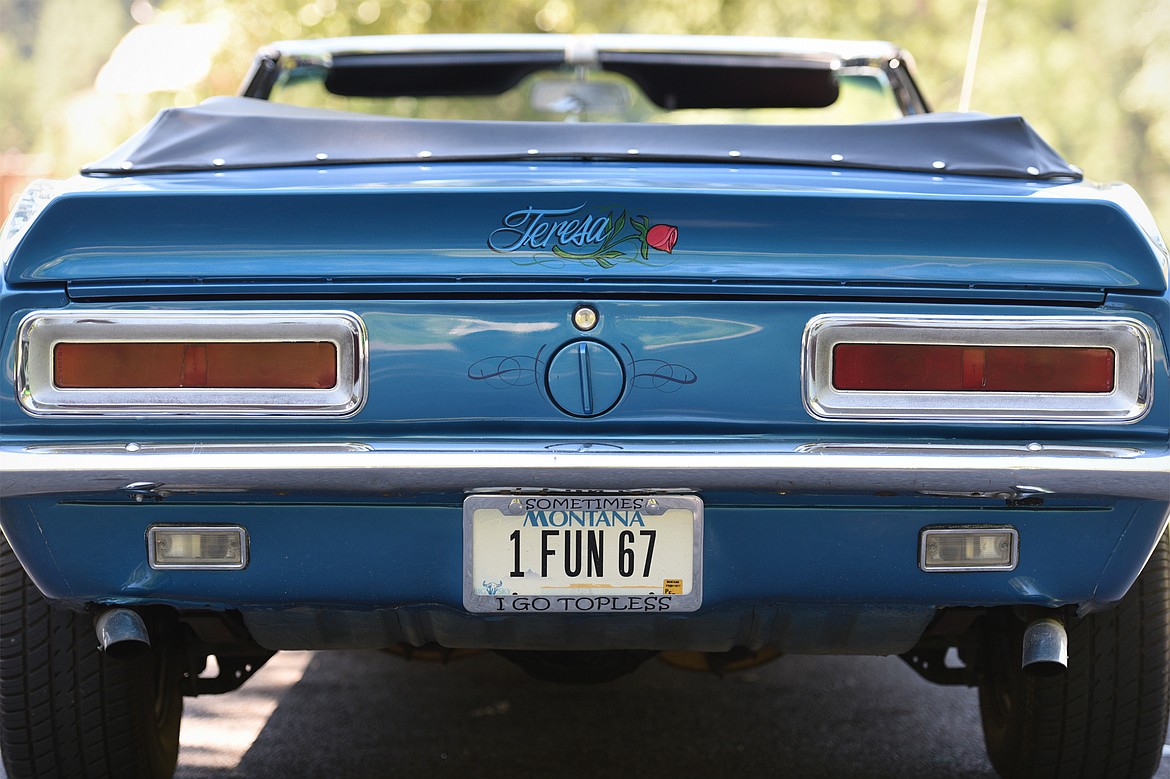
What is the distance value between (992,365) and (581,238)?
0.73m

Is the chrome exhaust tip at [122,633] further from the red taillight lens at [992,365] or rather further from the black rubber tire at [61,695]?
the red taillight lens at [992,365]

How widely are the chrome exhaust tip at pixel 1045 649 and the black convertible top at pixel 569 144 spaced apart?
3.06 feet

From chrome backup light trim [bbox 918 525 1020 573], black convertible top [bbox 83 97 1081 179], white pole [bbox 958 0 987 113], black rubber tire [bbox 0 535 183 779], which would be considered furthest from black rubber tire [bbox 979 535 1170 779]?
black rubber tire [bbox 0 535 183 779]

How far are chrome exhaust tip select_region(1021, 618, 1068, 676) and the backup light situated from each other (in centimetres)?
136

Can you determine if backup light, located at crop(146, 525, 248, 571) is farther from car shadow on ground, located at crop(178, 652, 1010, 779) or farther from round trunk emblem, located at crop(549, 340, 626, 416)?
car shadow on ground, located at crop(178, 652, 1010, 779)

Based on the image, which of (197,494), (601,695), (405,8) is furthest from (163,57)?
(197,494)

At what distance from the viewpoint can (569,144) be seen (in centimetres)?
267

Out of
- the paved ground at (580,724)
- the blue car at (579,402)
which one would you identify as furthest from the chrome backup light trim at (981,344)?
the paved ground at (580,724)

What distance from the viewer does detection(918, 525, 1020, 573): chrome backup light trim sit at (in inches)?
85.1

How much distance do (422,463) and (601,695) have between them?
163 cm

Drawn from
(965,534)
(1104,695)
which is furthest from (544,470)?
(1104,695)

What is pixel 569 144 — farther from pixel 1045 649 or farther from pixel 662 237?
pixel 1045 649

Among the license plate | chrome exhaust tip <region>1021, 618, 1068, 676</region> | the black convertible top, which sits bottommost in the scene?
chrome exhaust tip <region>1021, 618, 1068, 676</region>

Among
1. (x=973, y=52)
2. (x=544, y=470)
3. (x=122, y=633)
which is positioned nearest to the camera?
(x=544, y=470)
